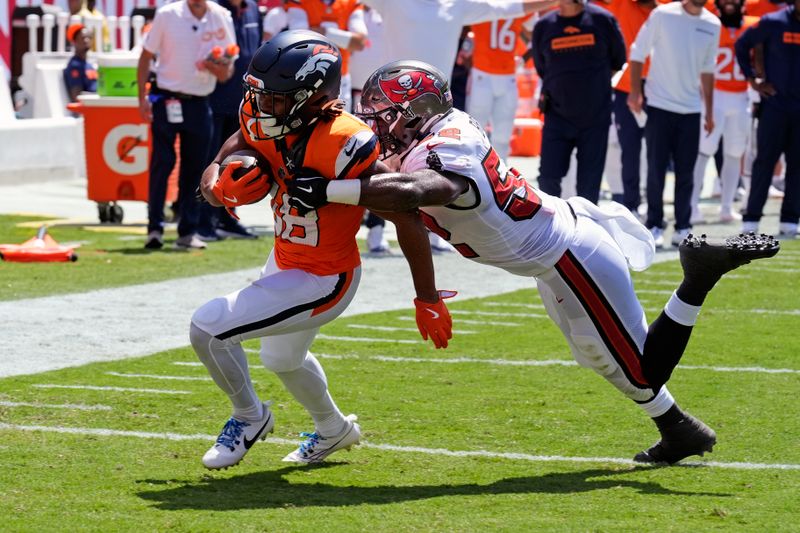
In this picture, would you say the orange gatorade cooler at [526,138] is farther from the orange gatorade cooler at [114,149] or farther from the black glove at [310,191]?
the black glove at [310,191]

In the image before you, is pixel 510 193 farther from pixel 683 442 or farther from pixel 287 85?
pixel 683 442

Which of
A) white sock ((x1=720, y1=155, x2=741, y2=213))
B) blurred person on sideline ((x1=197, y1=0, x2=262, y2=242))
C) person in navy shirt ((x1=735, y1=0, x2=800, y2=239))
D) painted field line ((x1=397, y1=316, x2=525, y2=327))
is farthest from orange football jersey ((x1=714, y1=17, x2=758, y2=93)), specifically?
painted field line ((x1=397, y1=316, x2=525, y2=327))

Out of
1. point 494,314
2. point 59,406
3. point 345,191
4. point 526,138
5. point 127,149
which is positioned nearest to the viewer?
point 345,191

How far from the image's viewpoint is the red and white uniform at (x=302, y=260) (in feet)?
16.3

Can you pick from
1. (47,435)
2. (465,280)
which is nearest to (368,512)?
(47,435)

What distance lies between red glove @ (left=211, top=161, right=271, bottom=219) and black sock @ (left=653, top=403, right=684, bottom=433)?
1.67 m

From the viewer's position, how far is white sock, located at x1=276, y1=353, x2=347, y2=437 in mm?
5355

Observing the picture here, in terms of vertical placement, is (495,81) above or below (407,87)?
below

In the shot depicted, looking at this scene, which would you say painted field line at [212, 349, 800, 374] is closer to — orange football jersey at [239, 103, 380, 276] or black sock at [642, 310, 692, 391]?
black sock at [642, 310, 692, 391]

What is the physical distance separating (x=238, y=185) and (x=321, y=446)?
1113mm

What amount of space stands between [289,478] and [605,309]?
1.26 metres

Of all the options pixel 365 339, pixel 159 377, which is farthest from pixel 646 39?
pixel 159 377

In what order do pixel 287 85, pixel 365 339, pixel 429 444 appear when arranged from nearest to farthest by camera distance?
pixel 287 85 < pixel 429 444 < pixel 365 339

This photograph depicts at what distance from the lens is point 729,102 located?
14.0 meters
